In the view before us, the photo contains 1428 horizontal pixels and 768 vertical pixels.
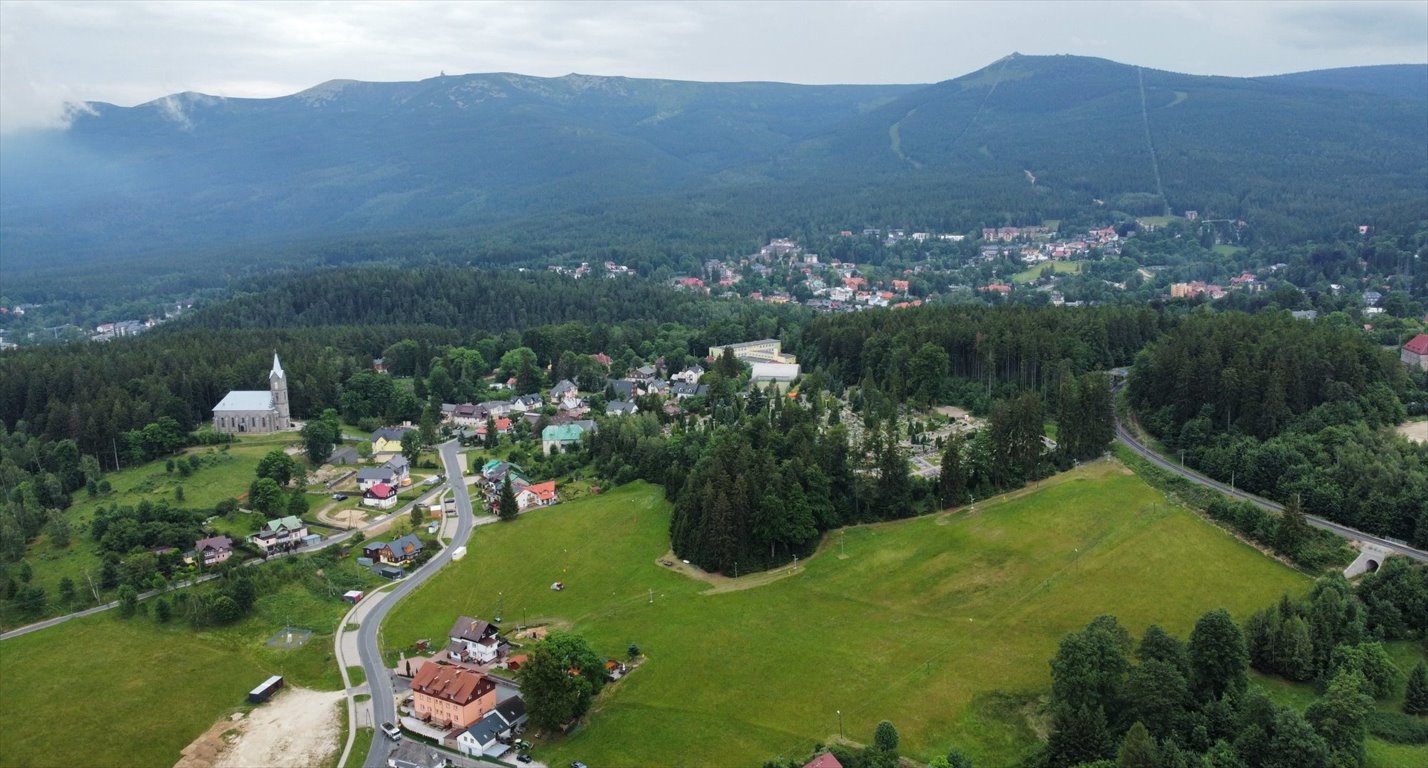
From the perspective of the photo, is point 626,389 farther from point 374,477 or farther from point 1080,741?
point 1080,741

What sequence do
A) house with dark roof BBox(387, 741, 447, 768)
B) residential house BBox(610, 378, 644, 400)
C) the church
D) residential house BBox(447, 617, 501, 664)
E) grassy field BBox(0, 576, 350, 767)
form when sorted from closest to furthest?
house with dark roof BBox(387, 741, 447, 768) < grassy field BBox(0, 576, 350, 767) < residential house BBox(447, 617, 501, 664) < the church < residential house BBox(610, 378, 644, 400)

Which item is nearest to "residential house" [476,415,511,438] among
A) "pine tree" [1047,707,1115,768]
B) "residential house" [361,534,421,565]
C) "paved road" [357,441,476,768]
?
"paved road" [357,441,476,768]

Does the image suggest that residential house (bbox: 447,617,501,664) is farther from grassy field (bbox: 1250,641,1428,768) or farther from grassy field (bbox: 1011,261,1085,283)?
grassy field (bbox: 1011,261,1085,283)

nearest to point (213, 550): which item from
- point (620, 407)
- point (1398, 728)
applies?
point (620, 407)

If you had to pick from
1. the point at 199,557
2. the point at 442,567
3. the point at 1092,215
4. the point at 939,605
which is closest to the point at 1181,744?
the point at 939,605

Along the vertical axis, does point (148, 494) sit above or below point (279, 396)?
below

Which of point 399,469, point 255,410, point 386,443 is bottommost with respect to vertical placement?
point 399,469

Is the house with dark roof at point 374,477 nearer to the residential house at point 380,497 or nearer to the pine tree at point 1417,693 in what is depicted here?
the residential house at point 380,497
